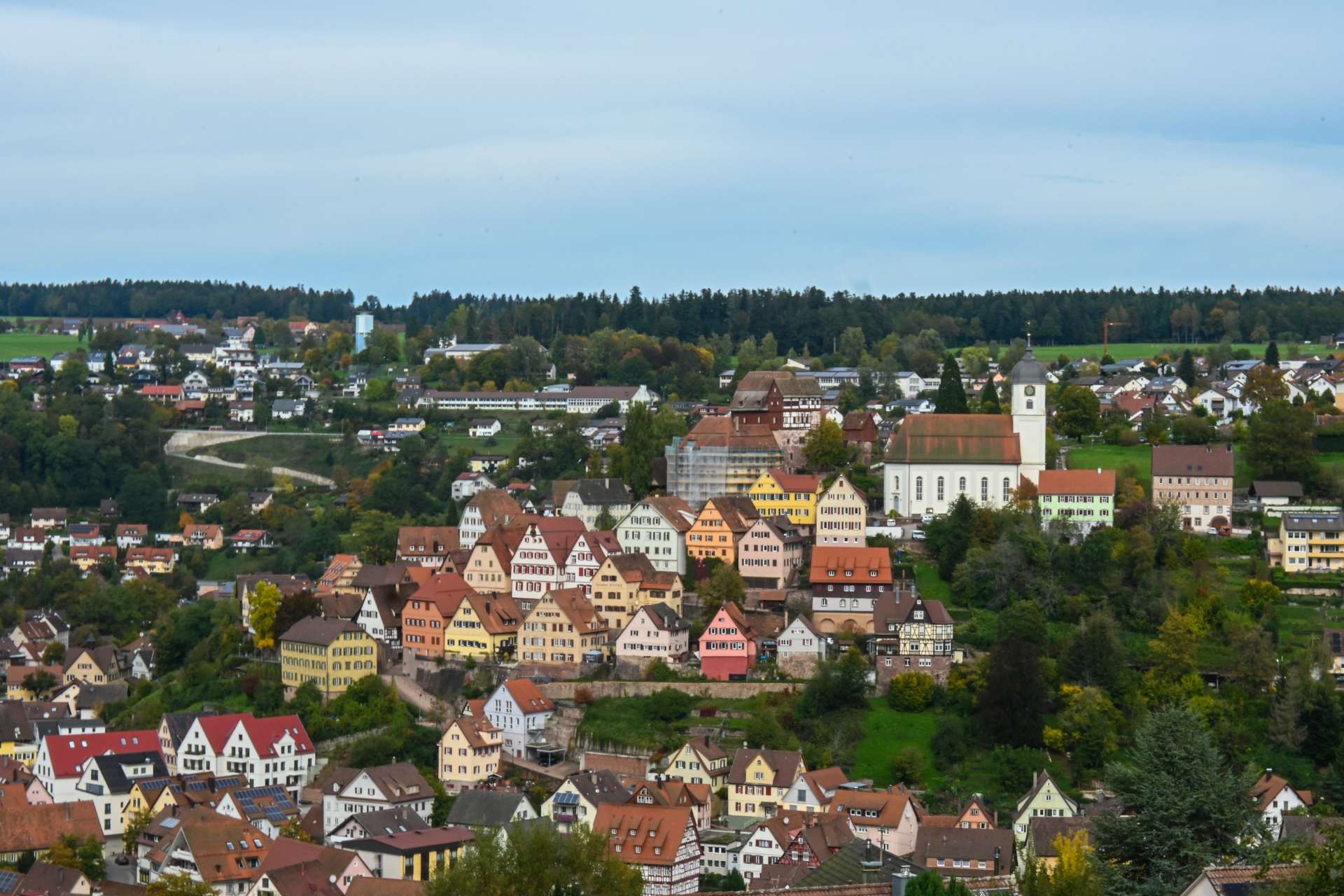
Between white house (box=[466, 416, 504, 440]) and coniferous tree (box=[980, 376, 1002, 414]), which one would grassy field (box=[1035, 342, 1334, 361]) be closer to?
white house (box=[466, 416, 504, 440])

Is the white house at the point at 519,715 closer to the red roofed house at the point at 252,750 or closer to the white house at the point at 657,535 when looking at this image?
the red roofed house at the point at 252,750

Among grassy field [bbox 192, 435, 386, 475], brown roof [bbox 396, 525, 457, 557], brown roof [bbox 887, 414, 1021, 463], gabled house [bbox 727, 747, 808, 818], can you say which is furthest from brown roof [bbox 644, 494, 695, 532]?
grassy field [bbox 192, 435, 386, 475]

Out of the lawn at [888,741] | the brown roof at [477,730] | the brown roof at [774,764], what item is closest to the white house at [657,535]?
the brown roof at [477,730]

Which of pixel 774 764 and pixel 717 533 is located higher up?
pixel 717 533

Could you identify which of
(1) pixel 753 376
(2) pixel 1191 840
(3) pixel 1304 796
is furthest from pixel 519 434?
(2) pixel 1191 840

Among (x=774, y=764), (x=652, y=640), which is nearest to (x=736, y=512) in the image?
(x=652, y=640)

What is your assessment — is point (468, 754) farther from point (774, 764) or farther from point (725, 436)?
point (725, 436)
